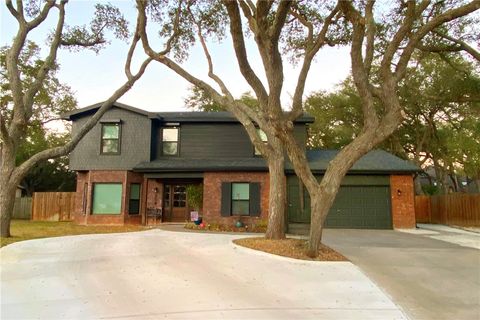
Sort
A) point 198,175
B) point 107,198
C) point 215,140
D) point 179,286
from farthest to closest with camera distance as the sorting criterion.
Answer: point 215,140
point 107,198
point 198,175
point 179,286

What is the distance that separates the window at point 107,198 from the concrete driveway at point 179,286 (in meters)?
8.06

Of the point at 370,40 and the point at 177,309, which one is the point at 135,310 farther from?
the point at 370,40

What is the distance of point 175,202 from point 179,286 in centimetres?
1281

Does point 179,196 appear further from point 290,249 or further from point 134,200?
point 290,249

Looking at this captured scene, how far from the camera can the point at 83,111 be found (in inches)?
703

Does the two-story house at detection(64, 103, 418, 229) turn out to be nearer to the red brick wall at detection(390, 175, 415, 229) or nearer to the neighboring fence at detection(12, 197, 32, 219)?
the red brick wall at detection(390, 175, 415, 229)

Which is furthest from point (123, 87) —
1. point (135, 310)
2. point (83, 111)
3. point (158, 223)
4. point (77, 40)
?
point (135, 310)

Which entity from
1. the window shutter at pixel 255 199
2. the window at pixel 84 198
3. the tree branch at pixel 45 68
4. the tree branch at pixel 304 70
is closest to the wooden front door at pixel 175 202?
the window at pixel 84 198

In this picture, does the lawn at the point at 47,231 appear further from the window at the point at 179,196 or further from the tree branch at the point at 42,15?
the tree branch at the point at 42,15

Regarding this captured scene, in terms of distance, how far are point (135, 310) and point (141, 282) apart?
4.43 ft

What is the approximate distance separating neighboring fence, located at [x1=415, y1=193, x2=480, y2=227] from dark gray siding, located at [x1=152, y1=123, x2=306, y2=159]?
328 inches

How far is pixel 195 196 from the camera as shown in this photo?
17.3 metres

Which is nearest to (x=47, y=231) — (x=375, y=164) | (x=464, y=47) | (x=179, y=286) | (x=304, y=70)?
(x=179, y=286)

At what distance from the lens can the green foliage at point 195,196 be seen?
17.3 meters
